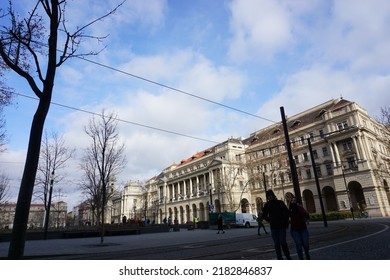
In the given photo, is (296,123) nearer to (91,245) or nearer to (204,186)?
(204,186)

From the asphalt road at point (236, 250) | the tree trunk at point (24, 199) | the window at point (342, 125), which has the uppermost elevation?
the window at point (342, 125)

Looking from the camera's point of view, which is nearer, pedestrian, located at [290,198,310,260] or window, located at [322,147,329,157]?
pedestrian, located at [290,198,310,260]

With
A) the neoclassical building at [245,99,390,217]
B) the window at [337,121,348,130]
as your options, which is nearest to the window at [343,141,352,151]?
the neoclassical building at [245,99,390,217]

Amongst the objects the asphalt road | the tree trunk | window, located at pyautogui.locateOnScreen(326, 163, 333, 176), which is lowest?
the asphalt road

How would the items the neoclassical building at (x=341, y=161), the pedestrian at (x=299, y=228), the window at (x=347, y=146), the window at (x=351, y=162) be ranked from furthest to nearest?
the window at (x=347, y=146) < the window at (x=351, y=162) < the neoclassical building at (x=341, y=161) < the pedestrian at (x=299, y=228)

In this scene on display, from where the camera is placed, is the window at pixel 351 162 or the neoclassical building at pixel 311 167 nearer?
the neoclassical building at pixel 311 167

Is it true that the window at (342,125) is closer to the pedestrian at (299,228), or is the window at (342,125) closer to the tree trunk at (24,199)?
the pedestrian at (299,228)

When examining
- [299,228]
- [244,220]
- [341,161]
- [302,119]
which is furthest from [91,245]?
[302,119]

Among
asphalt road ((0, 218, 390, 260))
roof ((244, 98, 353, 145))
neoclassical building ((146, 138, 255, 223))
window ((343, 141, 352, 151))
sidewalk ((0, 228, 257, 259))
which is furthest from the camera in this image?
neoclassical building ((146, 138, 255, 223))

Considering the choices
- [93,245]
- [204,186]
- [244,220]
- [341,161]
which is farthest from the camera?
[204,186]

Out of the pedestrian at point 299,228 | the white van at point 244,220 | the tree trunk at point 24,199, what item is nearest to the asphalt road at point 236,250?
the pedestrian at point 299,228

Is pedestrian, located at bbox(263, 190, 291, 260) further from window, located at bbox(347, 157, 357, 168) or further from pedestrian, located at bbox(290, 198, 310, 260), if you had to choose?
window, located at bbox(347, 157, 357, 168)

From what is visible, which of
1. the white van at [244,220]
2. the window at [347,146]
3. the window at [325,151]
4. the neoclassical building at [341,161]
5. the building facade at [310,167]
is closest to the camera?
the white van at [244,220]

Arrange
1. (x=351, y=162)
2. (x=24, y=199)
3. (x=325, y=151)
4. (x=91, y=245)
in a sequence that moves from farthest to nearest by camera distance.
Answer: (x=325, y=151), (x=351, y=162), (x=91, y=245), (x=24, y=199)
